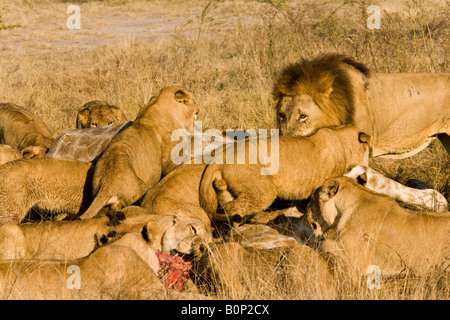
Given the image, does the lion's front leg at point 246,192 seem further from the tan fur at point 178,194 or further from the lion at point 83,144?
the lion at point 83,144

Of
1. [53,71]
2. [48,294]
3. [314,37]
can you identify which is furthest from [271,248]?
[53,71]

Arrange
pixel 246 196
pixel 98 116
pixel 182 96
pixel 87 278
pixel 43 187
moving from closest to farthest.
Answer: pixel 87 278
pixel 246 196
pixel 43 187
pixel 182 96
pixel 98 116

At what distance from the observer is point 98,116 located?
8547mm

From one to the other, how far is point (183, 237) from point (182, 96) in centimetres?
268

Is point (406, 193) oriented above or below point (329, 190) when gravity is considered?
below

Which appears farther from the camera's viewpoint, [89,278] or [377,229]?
[377,229]

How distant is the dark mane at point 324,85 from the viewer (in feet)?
24.0

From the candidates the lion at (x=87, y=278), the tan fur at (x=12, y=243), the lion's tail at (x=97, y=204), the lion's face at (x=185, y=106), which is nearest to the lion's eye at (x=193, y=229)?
the lion at (x=87, y=278)

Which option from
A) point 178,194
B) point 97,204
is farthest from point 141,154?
point 97,204

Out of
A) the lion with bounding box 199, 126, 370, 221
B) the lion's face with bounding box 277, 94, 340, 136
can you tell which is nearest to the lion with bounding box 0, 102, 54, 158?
the lion with bounding box 199, 126, 370, 221

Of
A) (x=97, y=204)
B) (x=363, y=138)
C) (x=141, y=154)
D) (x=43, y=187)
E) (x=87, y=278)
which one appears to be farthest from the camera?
(x=141, y=154)

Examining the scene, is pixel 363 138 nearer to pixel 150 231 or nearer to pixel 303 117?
pixel 303 117

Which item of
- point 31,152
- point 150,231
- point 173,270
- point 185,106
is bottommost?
point 173,270

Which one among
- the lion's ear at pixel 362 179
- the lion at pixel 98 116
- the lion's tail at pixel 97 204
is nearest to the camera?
the lion's tail at pixel 97 204
